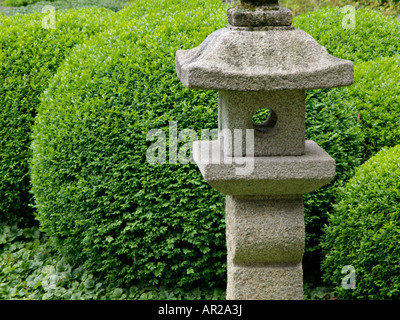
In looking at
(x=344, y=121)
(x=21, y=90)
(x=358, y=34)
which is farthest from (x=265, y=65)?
(x=21, y=90)

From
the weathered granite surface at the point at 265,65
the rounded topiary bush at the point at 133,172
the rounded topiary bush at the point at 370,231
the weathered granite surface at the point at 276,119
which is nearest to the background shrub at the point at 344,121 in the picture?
the rounded topiary bush at the point at 370,231

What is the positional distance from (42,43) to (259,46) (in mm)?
3410

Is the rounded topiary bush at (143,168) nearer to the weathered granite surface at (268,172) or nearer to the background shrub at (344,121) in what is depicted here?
the background shrub at (344,121)

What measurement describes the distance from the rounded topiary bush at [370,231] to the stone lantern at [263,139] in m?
0.66

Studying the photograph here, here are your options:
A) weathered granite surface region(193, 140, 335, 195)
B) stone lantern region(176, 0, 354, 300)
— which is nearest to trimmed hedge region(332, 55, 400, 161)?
stone lantern region(176, 0, 354, 300)

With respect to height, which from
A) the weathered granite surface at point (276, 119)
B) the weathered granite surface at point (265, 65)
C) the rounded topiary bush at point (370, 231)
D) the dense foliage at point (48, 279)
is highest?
the weathered granite surface at point (265, 65)

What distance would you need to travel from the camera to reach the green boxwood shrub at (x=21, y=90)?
515cm

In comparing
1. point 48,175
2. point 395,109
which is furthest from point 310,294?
point 48,175

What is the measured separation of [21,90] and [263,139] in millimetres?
3212

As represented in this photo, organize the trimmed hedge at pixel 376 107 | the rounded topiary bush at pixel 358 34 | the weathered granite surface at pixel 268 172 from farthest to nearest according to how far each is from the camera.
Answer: the rounded topiary bush at pixel 358 34 → the trimmed hedge at pixel 376 107 → the weathered granite surface at pixel 268 172

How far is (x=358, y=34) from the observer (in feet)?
17.0

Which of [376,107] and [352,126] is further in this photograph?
[376,107]

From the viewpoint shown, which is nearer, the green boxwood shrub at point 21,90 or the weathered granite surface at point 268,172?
the weathered granite surface at point 268,172

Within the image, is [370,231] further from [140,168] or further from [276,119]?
[140,168]
